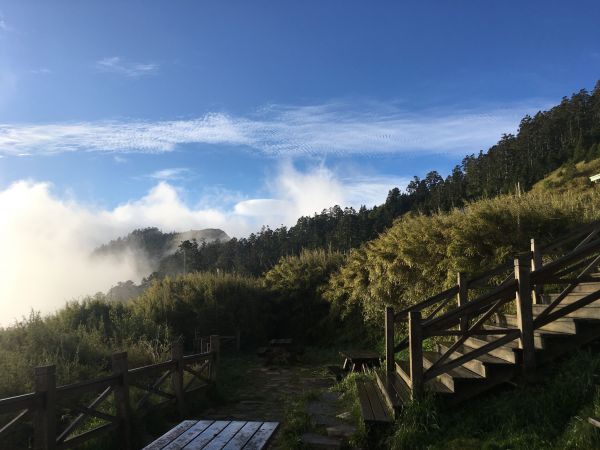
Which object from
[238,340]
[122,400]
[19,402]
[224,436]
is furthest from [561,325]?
[238,340]

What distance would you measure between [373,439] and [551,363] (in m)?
2.08

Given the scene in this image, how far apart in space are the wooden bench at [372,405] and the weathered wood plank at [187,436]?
177cm

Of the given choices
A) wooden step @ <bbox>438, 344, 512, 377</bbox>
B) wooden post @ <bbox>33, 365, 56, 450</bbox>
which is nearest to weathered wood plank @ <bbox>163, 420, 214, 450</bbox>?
wooden post @ <bbox>33, 365, 56, 450</bbox>

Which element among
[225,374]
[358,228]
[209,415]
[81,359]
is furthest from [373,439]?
[358,228]

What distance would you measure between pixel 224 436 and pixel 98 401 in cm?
227

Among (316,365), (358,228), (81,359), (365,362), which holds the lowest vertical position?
(316,365)

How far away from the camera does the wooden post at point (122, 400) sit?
5.76 meters

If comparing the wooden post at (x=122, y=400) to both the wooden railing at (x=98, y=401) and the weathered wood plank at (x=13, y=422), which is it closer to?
the wooden railing at (x=98, y=401)

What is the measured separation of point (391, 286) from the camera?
11438 millimetres

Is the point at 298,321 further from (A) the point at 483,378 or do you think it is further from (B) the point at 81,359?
(A) the point at 483,378

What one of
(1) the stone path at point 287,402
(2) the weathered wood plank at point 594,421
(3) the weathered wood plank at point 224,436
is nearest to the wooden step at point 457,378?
(1) the stone path at point 287,402

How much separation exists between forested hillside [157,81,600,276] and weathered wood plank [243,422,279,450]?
28.6 metres

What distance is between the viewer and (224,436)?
12.6 ft

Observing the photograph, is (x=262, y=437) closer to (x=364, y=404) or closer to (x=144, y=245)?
(x=364, y=404)
